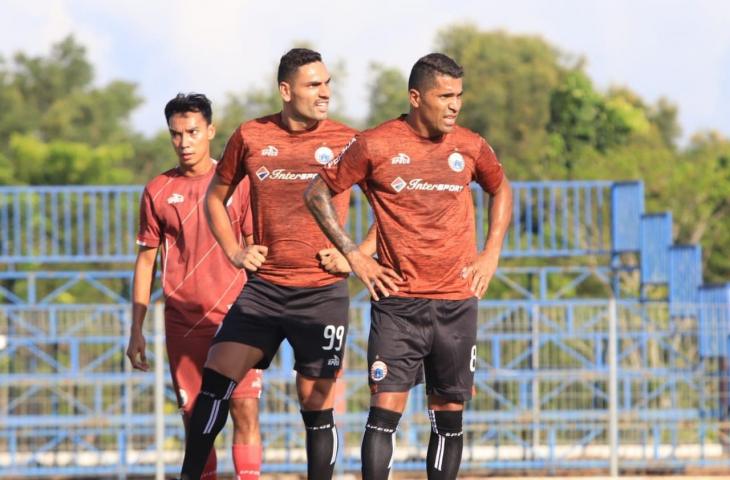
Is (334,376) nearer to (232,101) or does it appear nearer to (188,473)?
(188,473)

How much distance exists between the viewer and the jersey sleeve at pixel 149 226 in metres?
9.12

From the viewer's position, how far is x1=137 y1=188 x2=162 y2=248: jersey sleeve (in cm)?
912

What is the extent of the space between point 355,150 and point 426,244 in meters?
0.58

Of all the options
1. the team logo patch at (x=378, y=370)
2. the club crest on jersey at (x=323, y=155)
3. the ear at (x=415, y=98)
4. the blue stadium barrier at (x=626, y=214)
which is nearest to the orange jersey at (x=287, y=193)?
the club crest on jersey at (x=323, y=155)

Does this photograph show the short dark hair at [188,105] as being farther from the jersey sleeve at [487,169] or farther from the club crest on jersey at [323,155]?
the jersey sleeve at [487,169]

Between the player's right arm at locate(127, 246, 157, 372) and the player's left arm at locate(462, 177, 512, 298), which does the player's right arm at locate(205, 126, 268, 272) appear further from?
the player's left arm at locate(462, 177, 512, 298)

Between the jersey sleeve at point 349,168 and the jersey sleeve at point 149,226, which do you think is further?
the jersey sleeve at point 149,226

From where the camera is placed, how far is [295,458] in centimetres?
A: 1616

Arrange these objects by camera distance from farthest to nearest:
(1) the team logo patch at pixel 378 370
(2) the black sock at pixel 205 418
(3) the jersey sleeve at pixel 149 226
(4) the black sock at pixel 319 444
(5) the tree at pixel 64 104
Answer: (5) the tree at pixel 64 104 < (3) the jersey sleeve at pixel 149 226 < (4) the black sock at pixel 319 444 < (2) the black sock at pixel 205 418 < (1) the team logo patch at pixel 378 370

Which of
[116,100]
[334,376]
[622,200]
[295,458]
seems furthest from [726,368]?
[116,100]

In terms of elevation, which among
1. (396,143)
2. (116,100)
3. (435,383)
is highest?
(116,100)

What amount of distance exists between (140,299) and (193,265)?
1.59 feet

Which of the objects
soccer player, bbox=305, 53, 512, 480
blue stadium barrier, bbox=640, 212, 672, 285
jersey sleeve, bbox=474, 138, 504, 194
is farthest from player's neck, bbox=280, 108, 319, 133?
blue stadium barrier, bbox=640, 212, 672, 285

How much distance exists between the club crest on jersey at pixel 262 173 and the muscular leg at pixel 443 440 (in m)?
1.42
